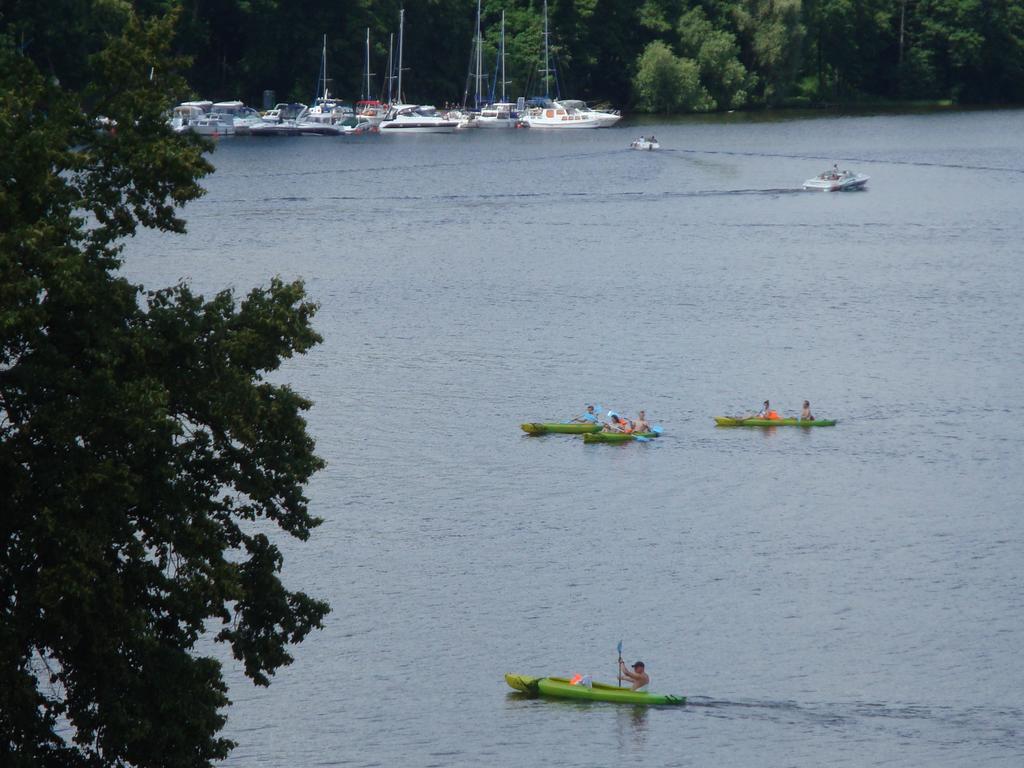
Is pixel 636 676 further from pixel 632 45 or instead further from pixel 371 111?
pixel 632 45

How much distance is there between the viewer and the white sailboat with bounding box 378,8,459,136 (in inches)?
5753

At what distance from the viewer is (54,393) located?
2053 centimetres

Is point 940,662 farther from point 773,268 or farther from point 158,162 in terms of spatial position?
point 773,268

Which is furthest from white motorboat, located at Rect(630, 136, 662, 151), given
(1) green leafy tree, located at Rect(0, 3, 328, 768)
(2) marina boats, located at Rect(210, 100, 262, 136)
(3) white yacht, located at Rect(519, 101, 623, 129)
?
(1) green leafy tree, located at Rect(0, 3, 328, 768)

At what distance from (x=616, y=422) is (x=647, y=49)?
358ft

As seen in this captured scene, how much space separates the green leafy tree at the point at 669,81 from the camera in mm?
153625

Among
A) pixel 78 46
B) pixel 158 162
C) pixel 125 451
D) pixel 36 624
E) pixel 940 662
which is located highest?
pixel 78 46

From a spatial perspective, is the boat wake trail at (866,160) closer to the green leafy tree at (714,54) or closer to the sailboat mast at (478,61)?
the green leafy tree at (714,54)

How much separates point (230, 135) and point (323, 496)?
326 ft

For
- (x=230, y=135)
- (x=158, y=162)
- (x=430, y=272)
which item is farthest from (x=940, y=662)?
(x=230, y=135)

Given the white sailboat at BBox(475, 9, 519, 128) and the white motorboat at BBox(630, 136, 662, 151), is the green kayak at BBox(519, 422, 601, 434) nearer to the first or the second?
the white motorboat at BBox(630, 136, 662, 151)

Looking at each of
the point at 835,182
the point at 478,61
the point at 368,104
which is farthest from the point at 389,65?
the point at 835,182

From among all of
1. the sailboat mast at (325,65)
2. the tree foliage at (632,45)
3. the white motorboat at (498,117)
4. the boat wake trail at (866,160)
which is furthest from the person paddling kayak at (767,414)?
the white motorboat at (498,117)

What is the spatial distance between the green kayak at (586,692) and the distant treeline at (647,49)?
11405 centimetres
